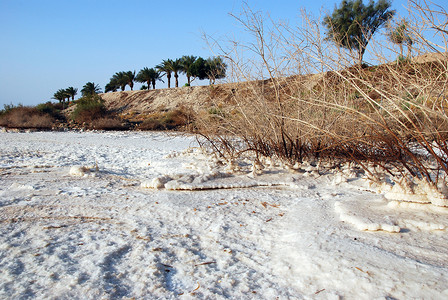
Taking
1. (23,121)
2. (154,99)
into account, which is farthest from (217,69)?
(154,99)

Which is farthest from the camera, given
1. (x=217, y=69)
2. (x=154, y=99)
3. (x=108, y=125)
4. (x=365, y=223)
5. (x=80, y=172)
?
(x=154, y=99)

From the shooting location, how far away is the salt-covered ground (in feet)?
5.68

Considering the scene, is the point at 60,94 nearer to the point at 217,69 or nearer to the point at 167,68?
the point at 167,68

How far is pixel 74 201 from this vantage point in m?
3.26

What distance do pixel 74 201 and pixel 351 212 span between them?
8.44 feet

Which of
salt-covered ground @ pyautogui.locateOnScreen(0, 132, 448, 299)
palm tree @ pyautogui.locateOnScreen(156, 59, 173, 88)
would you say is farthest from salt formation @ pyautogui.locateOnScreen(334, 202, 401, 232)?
palm tree @ pyautogui.locateOnScreen(156, 59, 173, 88)

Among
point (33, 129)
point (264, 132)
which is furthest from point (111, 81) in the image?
point (264, 132)

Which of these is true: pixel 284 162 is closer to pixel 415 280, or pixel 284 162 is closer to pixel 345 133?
pixel 345 133

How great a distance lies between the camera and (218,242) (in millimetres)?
2385

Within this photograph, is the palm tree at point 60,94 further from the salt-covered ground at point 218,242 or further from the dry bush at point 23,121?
the salt-covered ground at point 218,242

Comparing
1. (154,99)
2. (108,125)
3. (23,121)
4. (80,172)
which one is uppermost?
(154,99)

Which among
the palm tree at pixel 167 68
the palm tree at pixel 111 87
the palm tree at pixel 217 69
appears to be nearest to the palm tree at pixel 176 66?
the palm tree at pixel 167 68

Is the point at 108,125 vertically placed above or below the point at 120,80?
below

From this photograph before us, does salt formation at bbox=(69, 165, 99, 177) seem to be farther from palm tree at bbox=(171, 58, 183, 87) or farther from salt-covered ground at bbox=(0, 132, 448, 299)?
palm tree at bbox=(171, 58, 183, 87)
